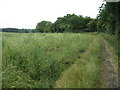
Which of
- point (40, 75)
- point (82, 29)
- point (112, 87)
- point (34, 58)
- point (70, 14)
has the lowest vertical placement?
point (112, 87)

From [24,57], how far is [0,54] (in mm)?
814

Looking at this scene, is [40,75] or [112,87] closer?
[112,87]

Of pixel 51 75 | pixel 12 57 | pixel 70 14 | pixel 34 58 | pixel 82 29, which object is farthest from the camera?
pixel 70 14

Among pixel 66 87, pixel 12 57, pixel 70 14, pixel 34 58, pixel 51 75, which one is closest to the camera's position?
pixel 66 87

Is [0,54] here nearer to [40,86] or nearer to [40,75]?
[40,75]

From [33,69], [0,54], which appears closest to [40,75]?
[33,69]

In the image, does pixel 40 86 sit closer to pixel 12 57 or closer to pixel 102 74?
pixel 12 57

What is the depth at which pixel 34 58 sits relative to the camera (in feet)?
15.1

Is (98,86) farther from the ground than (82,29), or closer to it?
closer to it

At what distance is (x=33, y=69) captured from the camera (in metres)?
3.97

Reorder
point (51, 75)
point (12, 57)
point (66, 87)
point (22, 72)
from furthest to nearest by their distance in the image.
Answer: point (12, 57) < point (51, 75) < point (22, 72) < point (66, 87)

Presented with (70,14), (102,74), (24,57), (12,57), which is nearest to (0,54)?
(12,57)

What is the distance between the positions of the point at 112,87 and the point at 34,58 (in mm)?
2824

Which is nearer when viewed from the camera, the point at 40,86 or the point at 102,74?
the point at 40,86
